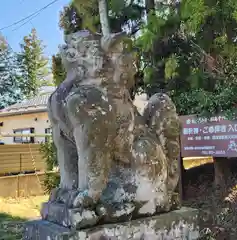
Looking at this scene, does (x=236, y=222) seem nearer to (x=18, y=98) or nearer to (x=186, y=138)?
(x=186, y=138)

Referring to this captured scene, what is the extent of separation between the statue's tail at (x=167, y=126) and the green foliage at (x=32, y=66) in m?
23.6

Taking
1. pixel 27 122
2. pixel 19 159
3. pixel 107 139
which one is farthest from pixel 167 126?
pixel 27 122

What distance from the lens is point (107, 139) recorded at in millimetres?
1846

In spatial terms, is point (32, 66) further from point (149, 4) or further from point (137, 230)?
point (137, 230)

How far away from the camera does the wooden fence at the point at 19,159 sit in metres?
9.61

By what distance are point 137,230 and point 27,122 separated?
14594mm

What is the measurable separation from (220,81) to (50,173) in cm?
391

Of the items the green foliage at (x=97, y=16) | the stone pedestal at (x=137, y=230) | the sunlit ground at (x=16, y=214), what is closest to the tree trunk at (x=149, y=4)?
the green foliage at (x=97, y=16)

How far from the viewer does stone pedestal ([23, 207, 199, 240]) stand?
174 centimetres

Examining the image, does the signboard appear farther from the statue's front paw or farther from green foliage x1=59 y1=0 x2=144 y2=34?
the statue's front paw

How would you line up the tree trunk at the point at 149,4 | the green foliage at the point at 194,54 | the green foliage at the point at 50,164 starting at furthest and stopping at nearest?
the green foliage at the point at 50,164, the tree trunk at the point at 149,4, the green foliage at the point at 194,54

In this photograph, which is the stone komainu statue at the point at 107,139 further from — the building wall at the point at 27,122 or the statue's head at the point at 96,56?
the building wall at the point at 27,122

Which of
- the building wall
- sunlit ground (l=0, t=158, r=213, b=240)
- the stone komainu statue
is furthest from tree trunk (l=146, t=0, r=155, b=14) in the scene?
the building wall

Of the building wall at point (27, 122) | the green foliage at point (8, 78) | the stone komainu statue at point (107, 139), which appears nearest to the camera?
the stone komainu statue at point (107, 139)
